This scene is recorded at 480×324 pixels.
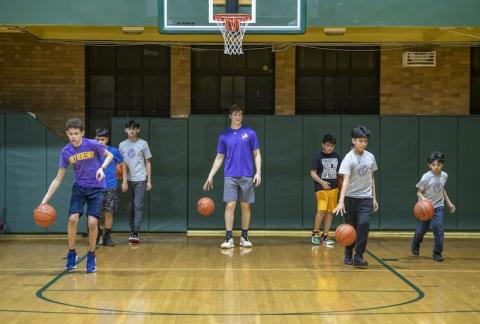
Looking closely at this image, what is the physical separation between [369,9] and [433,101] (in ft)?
11.7

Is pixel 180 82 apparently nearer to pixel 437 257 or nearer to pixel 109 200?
pixel 109 200

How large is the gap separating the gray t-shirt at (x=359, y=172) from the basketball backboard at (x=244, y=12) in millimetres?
3008

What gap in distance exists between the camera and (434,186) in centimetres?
1194

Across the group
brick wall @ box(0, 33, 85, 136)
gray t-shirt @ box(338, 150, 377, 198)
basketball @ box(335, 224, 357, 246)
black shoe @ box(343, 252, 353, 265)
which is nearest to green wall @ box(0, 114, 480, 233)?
brick wall @ box(0, 33, 85, 136)

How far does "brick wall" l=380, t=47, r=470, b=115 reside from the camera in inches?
656

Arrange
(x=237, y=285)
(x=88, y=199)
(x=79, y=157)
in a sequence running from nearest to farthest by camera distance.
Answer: (x=237, y=285)
(x=79, y=157)
(x=88, y=199)

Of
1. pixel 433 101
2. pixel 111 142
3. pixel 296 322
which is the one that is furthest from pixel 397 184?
pixel 296 322

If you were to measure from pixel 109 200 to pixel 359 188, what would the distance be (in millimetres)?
4426

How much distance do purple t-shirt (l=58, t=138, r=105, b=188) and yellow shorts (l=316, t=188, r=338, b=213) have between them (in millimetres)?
4278

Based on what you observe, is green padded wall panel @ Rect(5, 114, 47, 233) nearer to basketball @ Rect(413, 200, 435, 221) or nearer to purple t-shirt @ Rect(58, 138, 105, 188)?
purple t-shirt @ Rect(58, 138, 105, 188)

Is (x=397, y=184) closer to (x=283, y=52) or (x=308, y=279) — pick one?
(x=283, y=52)

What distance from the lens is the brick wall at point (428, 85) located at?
16672 millimetres

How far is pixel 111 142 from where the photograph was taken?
15.2 m

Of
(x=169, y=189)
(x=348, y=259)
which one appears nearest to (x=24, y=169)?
(x=169, y=189)
